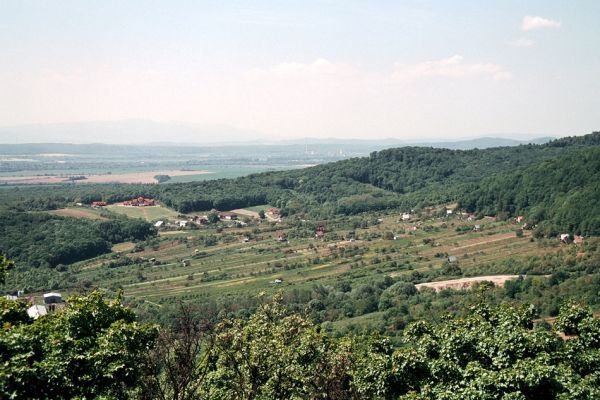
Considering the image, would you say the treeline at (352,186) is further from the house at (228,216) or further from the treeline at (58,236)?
the treeline at (58,236)

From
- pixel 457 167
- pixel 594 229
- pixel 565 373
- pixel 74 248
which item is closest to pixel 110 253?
pixel 74 248

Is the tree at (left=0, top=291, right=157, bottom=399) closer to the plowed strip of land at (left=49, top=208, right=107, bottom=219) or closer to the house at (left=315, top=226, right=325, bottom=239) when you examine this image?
the house at (left=315, top=226, right=325, bottom=239)

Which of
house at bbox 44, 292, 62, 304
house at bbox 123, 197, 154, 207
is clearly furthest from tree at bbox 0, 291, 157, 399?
house at bbox 123, 197, 154, 207

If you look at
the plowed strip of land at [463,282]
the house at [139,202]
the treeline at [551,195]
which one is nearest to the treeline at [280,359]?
the plowed strip of land at [463,282]

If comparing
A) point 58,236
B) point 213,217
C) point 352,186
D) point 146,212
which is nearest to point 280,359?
point 58,236

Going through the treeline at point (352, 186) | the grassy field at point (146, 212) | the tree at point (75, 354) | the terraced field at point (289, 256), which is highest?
the tree at point (75, 354)

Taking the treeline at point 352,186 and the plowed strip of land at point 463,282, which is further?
the treeline at point 352,186

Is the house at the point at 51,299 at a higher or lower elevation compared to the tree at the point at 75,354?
lower
